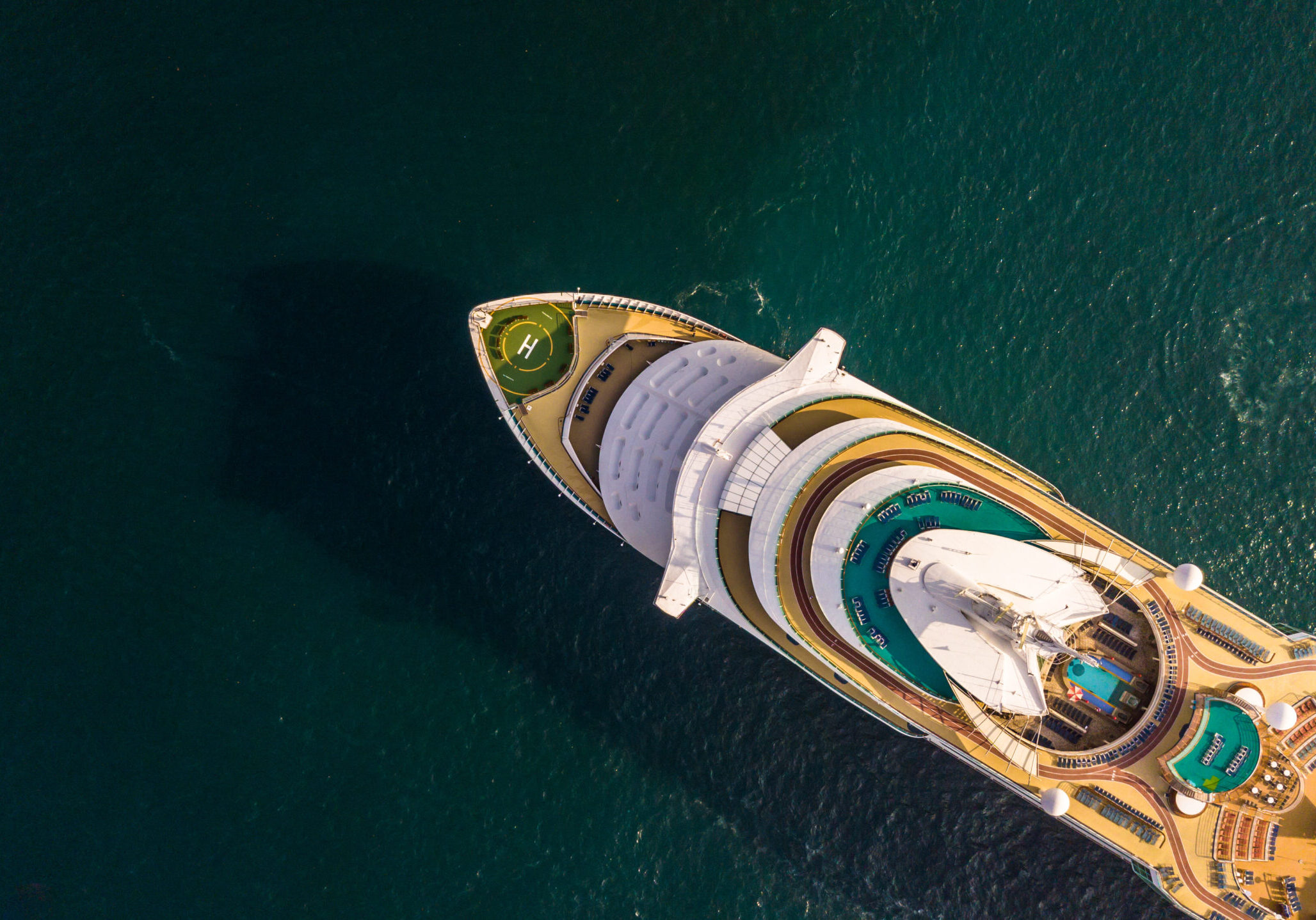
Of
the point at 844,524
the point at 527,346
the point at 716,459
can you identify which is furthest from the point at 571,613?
the point at 844,524

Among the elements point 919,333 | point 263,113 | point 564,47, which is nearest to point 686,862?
point 919,333

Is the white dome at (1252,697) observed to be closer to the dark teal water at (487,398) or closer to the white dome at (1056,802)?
the dark teal water at (487,398)

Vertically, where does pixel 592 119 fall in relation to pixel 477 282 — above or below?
above

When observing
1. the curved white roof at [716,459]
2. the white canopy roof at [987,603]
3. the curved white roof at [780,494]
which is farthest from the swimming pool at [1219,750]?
the curved white roof at [716,459]

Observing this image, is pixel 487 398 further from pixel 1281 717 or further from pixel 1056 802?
pixel 1281 717

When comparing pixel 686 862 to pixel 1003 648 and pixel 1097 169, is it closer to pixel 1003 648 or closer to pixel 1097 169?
pixel 1003 648

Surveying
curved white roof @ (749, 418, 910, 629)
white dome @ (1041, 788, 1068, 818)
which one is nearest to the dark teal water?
white dome @ (1041, 788, 1068, 818)

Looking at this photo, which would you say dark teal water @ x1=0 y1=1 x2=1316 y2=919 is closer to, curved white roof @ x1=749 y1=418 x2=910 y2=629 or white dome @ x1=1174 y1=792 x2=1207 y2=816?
white dome @ x1=1174 y1=792 x2=1207 y2=816
